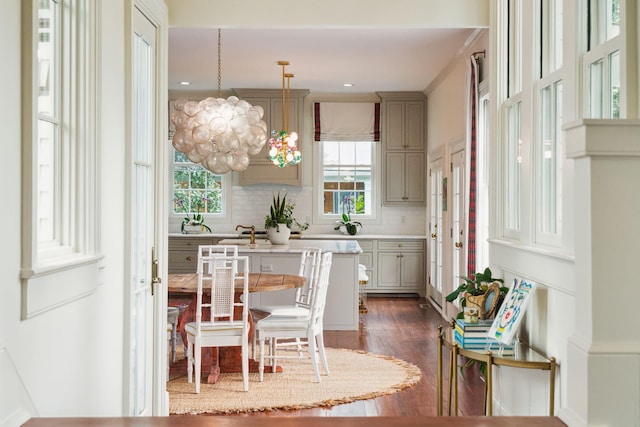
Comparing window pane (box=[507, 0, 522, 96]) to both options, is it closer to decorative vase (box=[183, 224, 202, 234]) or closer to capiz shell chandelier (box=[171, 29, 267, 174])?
capiz shell chandelier (box=[171, 29, 267, 174])

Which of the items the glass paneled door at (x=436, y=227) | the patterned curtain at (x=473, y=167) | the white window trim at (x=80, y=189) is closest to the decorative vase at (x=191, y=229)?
the glass paneled door at (x=436, y=227)

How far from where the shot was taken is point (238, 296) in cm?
580

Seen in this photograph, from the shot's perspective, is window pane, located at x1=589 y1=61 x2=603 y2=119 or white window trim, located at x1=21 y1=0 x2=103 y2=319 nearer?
white window trim, located at x1=21 y1=0 x2=103 y2=319

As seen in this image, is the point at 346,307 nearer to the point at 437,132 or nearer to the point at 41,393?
the point at 437,132

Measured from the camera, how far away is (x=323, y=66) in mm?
8781

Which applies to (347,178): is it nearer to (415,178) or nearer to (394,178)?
(394,178)

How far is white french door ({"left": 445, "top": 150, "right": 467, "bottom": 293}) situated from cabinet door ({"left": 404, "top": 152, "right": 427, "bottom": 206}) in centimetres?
243

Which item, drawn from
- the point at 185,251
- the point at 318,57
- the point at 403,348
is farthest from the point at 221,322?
the point at 185,251

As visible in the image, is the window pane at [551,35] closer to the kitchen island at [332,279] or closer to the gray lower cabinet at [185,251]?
the kitchen island at [332,279]

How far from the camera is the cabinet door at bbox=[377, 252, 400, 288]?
409 inches

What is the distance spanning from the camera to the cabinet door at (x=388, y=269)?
1039cm

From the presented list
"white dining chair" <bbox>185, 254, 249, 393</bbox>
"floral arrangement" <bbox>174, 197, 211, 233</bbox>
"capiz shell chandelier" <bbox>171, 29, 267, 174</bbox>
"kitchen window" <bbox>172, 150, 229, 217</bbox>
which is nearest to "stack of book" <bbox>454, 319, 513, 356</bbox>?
"white dining chair" <bbox>185, 254, 249, 393</bbox>

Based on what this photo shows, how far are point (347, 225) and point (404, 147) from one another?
4.47ft

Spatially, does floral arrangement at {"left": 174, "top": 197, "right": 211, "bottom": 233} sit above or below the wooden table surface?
above
